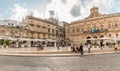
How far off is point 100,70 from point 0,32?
170ft

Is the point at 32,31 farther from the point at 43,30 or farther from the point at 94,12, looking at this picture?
the point at 94,12

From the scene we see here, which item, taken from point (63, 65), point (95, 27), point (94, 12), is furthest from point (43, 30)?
point (63, 65)

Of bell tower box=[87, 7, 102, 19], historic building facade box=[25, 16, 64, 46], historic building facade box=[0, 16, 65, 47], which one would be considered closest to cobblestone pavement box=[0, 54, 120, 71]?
historic building facade box=[0, 16, 65, 47]

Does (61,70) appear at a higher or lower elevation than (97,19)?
lower

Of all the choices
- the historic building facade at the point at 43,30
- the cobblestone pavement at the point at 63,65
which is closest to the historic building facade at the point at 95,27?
the historic building facade at the point at 43,30

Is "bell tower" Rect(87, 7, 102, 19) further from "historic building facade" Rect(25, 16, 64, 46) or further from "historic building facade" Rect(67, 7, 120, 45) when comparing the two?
"historic building facade" Rect(25, 16, 64, 46)

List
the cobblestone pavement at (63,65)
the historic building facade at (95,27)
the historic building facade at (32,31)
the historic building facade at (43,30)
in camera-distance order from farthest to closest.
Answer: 1. the historic building facade at (43,30)
2. the historic building facade at (95,27)
3. the historic building facade at (32,31)
4. the cobblestone pavement at (63,65)

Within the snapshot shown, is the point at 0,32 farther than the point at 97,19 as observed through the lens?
No

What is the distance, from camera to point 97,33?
6881cm

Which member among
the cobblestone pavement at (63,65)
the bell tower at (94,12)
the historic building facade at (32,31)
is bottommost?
the cobblestone pavement at (63,65)

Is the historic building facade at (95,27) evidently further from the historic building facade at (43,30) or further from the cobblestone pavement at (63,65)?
Result: the cobblestone pavement at (63,65)

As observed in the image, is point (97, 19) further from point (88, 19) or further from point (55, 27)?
point (55, 27)

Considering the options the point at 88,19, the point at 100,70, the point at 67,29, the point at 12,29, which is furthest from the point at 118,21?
the point at 100,70

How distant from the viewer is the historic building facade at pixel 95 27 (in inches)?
2544
